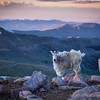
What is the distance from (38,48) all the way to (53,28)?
329 millimetres

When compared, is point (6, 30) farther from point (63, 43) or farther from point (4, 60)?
point (63, 43)

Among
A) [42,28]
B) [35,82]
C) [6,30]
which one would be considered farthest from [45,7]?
[35,82]

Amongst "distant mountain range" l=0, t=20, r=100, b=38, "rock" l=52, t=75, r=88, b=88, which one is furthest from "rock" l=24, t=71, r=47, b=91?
"distant mountain range" l=0, t=20, r=100, b=38

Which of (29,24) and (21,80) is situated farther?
(29,24)

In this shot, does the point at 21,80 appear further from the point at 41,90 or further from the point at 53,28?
the point at 53,28

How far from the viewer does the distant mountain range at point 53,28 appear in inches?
182

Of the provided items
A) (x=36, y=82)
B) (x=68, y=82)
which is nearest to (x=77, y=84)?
(x=68, y=82)

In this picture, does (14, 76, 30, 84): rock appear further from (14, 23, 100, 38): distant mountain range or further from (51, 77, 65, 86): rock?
(14, 23, 100, 38): distant mountain range

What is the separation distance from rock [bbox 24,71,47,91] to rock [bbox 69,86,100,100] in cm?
43

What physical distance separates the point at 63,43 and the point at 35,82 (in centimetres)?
65

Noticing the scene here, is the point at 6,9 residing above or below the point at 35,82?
above

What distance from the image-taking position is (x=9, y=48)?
15.1 ft

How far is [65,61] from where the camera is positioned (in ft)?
14.9

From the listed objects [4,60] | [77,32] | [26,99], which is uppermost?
[77,32]
